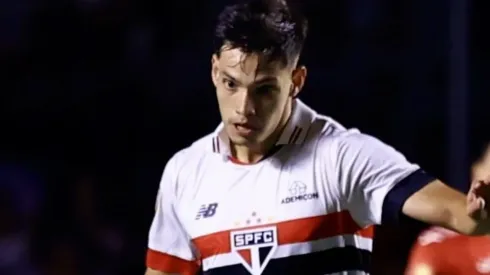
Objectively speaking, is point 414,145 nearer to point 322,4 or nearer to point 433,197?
point 322,4

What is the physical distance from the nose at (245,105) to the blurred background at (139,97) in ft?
4.04

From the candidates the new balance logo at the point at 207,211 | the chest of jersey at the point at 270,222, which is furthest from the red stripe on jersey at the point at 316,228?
the new balance logo at the point at 207,211

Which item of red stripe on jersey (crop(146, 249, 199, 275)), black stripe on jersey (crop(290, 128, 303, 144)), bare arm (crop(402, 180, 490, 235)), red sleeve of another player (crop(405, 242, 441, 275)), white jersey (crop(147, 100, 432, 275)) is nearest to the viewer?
bare arm (crop(402, 180, 490, 235))

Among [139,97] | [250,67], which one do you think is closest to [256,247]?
[250,67]

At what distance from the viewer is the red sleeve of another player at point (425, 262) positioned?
237 cm

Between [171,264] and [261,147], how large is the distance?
0.89 ft

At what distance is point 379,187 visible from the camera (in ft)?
6.56

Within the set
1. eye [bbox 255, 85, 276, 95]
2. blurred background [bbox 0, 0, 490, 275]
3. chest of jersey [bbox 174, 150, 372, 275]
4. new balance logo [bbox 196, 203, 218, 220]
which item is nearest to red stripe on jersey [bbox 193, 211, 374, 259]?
chest of jersey [bbox 174, 150, 372, 275]

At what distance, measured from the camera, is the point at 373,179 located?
2010mm

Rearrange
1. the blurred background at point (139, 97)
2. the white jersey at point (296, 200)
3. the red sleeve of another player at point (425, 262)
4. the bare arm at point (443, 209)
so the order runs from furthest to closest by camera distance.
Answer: the blurred background at point (139, 97) → the red sleeve of another player at point (425, 262) → the white jersey at point (296, 200) → the bare arm at point (443, 209)

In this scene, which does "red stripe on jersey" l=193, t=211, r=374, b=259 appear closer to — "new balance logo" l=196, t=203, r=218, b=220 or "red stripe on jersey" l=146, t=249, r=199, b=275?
"new balance logo" l=196, t=203, r=218, b=220

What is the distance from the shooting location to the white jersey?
2.02 meters

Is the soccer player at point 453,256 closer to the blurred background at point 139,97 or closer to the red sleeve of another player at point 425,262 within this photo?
the red sleeve of another player at point 425,262

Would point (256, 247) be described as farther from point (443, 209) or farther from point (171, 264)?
point (443, 209)
